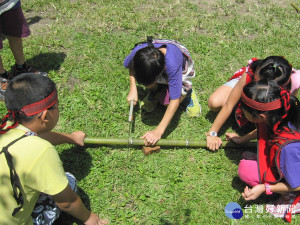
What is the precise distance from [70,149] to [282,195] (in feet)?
7.81

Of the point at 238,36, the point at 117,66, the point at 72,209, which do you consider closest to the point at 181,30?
the point at 238,36

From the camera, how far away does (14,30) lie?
3809mm

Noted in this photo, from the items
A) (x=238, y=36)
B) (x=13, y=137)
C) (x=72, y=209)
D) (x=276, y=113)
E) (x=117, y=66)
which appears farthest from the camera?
(x=238, y=36)

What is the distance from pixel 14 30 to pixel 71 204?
2.82m

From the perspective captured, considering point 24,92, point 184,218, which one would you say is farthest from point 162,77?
point 24,92

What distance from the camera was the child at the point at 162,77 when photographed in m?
2.83

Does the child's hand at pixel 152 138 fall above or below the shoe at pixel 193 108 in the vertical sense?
above

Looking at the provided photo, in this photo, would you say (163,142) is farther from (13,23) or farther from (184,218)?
(13,23)

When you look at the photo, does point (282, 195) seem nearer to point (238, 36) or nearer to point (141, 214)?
point (141, 214)

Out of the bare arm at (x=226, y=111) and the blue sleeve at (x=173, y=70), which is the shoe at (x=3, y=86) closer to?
the blue sleeve at (x=173, y=70)

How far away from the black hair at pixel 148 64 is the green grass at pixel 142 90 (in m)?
0.96

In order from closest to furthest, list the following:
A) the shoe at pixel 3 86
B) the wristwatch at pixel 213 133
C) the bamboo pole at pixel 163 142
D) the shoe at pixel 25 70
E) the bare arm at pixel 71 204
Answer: the bare arm at pixel 71 204, the bamboo pole at pixel 163 142, the wristwatch at pixel 213 133, the shoe at pixel 3 86, the shoe at pixel 25 70

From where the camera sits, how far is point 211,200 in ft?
9.67

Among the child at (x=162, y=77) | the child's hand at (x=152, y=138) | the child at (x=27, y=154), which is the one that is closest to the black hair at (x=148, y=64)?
the child at (x=162, y=77)
